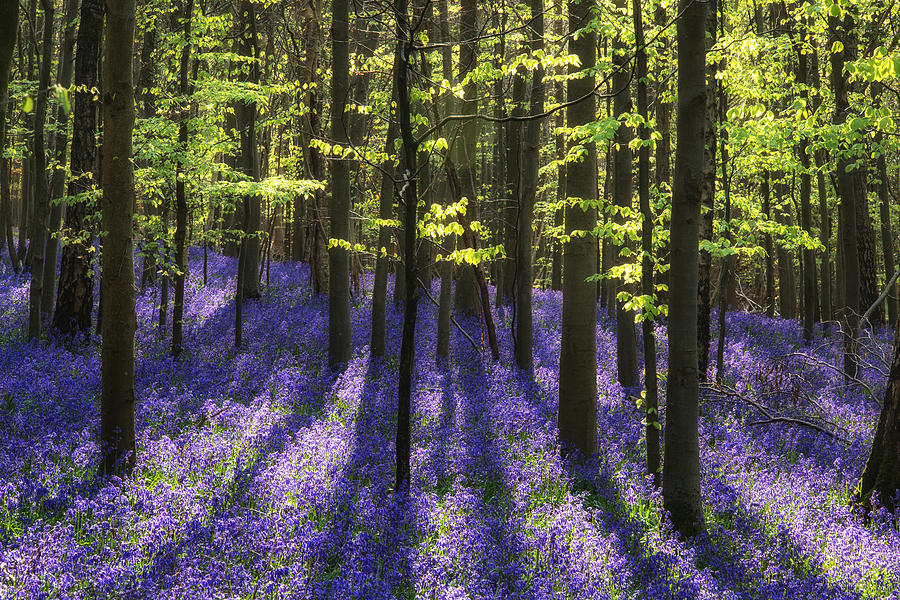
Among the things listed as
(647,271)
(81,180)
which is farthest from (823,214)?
(81,180)

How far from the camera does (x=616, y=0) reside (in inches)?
423

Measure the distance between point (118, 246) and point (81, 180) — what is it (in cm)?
603

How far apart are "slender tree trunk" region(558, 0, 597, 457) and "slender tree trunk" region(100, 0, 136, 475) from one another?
5.12m

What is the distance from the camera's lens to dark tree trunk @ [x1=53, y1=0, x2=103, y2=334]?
10781 millimetres

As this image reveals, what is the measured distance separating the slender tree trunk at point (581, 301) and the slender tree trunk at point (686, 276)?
1704 millimetres

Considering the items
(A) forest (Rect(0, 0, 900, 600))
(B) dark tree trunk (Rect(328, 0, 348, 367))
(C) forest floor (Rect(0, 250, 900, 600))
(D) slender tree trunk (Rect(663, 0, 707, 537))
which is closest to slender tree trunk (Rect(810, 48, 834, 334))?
(A) forest (Rect(0, 0, 900, 600))

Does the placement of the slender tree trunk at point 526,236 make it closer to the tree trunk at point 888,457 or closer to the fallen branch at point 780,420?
the fallen branch at point 780,420

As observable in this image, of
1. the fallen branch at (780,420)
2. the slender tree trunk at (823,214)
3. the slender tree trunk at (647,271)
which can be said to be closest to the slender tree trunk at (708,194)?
the fallen branch at (780,420)

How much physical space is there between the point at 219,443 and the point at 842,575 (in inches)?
251

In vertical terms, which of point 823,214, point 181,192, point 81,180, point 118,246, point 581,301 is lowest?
point 581,301

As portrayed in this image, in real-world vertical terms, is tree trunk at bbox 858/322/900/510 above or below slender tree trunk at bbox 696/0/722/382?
below

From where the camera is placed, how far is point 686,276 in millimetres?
5910

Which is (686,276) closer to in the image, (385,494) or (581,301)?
(581,301)

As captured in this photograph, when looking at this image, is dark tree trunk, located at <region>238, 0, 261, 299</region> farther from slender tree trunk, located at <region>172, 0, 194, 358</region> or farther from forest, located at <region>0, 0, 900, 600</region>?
slender tree trunk, located at <region>172, 0, 194, 358</region>
